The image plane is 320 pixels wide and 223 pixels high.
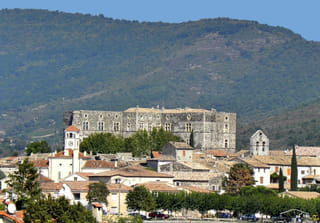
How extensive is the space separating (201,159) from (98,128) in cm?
2330

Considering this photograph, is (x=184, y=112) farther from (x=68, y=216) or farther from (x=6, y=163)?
(x=68, y=216)

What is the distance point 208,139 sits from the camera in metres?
152

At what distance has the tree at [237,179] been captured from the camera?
12100 centimetres

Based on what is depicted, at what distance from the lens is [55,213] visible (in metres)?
62.5

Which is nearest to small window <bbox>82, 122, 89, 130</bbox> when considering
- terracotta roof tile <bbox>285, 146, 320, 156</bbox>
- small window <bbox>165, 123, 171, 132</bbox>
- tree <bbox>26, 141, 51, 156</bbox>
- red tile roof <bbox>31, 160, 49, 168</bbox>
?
tree <bbox>26, 141, 51, 156</bbox>

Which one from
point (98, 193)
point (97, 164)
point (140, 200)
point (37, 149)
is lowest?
point (140, 200)

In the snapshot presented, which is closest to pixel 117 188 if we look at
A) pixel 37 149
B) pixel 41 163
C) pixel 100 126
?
pixel 41 163

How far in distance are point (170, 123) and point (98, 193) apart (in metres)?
57.2

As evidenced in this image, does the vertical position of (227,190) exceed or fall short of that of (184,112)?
it falls short

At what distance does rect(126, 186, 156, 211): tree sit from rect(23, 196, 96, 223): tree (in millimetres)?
36030

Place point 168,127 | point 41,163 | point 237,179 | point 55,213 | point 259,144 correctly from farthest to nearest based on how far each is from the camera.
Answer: point 168,127 < point 259,144 < point 237,179 < point 41,163 < point 55,213

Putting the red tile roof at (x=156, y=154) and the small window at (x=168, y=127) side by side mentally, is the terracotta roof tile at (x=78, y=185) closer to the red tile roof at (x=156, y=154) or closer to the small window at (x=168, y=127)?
the red tile roof at (x=156, y=154)

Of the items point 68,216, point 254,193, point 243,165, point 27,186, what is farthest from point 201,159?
point 68,216

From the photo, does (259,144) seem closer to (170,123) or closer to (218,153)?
(218,153)
